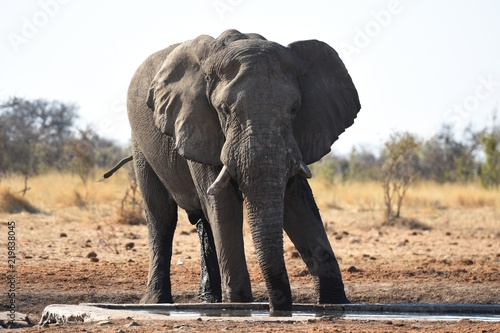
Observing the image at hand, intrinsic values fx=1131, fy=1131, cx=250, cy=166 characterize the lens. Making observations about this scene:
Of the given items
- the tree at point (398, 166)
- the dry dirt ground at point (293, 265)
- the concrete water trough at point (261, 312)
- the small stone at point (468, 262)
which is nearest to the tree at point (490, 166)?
the tree at point (398, 166)

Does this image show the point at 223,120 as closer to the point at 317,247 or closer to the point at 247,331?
the point at 317,247

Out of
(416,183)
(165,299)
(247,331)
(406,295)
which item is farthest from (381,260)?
(416,183)

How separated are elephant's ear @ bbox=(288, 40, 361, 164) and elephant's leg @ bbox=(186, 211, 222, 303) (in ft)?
5.29

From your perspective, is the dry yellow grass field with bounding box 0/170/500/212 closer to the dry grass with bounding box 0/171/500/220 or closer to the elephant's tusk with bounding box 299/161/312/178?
the dry grass with bounding box 0/171/500/220

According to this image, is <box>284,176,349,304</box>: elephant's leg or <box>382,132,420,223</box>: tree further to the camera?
<box>382,132,420,223</box>: tree

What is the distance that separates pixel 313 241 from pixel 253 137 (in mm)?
1147

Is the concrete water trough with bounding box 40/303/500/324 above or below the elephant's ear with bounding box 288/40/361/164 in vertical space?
below

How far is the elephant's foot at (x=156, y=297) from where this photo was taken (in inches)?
382

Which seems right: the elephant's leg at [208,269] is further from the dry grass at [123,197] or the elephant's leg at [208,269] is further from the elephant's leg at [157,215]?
the dry grass at [123,197]

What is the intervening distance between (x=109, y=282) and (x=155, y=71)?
2.48m

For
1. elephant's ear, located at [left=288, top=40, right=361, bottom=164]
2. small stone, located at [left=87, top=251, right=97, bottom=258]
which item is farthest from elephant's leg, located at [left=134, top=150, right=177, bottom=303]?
small stone, located at [left=87, top=251, right=97, bottom=258]

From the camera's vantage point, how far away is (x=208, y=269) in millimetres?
9734

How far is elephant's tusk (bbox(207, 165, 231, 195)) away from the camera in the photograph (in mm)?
7827

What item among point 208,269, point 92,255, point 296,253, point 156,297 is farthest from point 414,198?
point 156,297
